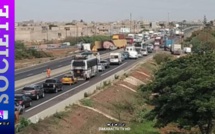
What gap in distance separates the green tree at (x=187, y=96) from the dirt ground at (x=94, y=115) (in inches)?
165

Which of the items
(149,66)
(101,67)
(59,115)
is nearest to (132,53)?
(149,66)

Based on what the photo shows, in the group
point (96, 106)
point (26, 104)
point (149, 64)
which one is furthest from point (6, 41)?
point (149, 64)

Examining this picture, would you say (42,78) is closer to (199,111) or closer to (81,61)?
(81,61)

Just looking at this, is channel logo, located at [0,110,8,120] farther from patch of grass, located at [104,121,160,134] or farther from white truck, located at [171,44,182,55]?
white truck, located at [171,44,182,55]

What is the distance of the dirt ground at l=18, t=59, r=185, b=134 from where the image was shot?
25.8 m

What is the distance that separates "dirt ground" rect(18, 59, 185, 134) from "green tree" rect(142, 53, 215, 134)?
418 centimetres

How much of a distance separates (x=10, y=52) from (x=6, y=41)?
178mm

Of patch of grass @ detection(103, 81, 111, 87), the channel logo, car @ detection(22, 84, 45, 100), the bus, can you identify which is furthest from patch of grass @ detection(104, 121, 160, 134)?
the channel logo

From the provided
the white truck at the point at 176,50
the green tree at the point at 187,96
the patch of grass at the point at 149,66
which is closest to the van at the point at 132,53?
the white truck at the point at 176,50

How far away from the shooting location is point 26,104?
32.1 metres

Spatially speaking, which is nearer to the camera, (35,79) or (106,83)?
(106,83)

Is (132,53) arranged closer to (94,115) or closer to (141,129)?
(141,129)

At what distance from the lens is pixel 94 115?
33.2 meters

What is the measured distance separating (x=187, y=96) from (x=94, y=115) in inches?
361
